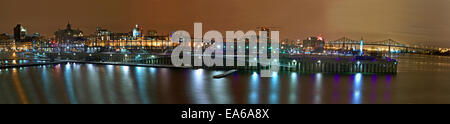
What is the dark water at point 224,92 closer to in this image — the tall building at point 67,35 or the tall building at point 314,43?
the tall building at point 314,43

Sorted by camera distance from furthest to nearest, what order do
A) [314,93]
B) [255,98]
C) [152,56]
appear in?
[152,56], [314,93], [255,98]

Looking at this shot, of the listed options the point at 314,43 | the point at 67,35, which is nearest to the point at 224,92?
the point at 314,43

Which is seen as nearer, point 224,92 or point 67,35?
point 224,92

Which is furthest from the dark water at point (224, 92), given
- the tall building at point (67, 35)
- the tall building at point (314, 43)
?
the tall building at point (67, 35)

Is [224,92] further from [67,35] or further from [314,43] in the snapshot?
[67,35]

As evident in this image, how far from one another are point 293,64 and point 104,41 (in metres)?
54.6

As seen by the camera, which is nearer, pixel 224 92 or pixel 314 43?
pixel 224 92

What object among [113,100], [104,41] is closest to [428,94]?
[113,100]

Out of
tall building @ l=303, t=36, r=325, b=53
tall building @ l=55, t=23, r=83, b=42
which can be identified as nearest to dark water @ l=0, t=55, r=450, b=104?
tall building @ l=303, t=36, r=325, b=53

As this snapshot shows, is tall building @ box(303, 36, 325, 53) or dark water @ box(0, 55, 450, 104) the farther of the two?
tall building @ box(303, 36, 325, 53)

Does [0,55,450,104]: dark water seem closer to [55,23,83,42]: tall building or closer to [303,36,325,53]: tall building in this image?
[303,36,325,53]: tall building

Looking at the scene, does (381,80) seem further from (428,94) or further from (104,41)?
(104,41)

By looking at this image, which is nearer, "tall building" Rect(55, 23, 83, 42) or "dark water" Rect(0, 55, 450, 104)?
"dark water" Rect(0, 55, 450, 104)
